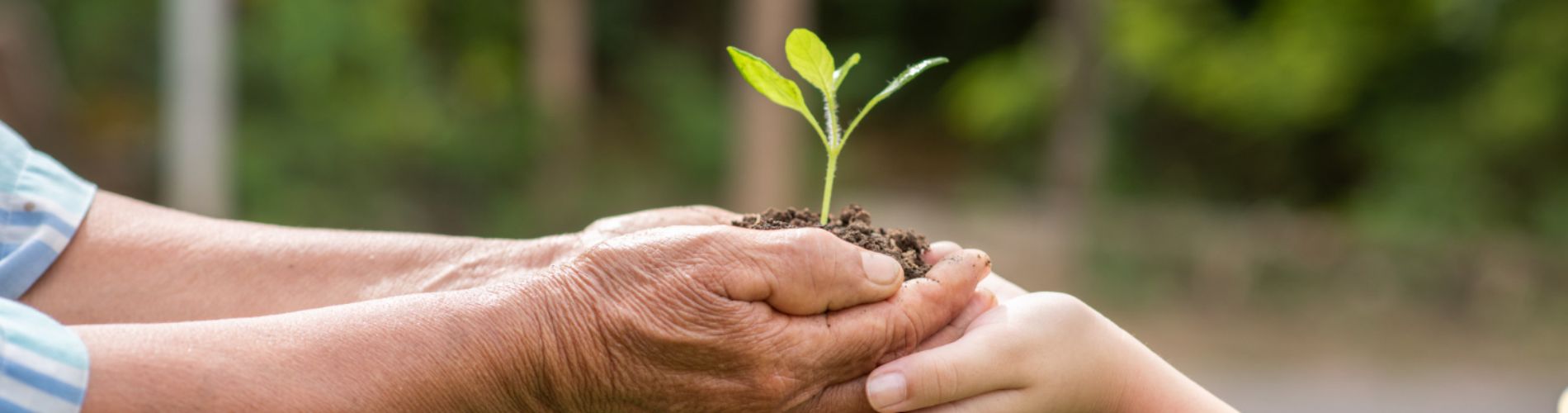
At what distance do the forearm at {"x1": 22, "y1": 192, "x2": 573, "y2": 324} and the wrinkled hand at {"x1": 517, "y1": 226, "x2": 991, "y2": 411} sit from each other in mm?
365

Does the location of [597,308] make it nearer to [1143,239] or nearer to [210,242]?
[210,242]

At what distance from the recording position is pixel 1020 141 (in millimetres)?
9031

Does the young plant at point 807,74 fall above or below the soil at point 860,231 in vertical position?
above

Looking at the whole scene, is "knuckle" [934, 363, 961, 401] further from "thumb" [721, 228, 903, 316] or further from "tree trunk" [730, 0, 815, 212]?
"tree trunk" [730, 0, 815, 212]

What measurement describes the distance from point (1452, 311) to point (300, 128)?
6721 millimetres

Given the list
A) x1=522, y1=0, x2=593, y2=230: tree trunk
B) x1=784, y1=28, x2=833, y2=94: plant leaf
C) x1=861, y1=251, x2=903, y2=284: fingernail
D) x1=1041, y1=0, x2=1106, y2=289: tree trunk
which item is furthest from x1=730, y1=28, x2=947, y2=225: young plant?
x1=522, y1=0, x2=593, y2=230: tree trunk

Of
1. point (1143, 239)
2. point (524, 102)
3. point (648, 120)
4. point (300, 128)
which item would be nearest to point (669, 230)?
point (1143, 239)

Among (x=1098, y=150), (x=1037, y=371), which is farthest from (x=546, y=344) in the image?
(x=1098, y=150)

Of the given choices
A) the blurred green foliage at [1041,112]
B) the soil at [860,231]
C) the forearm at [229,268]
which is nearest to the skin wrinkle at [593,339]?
the soil at [860,231]

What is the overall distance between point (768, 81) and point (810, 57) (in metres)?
0.07

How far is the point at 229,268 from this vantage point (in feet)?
6.16

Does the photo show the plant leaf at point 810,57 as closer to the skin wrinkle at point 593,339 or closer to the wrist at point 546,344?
the skin wrinkle at point 593,339

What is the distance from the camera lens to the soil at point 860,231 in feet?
5.57

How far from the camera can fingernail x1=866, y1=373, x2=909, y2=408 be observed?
4.96ft
